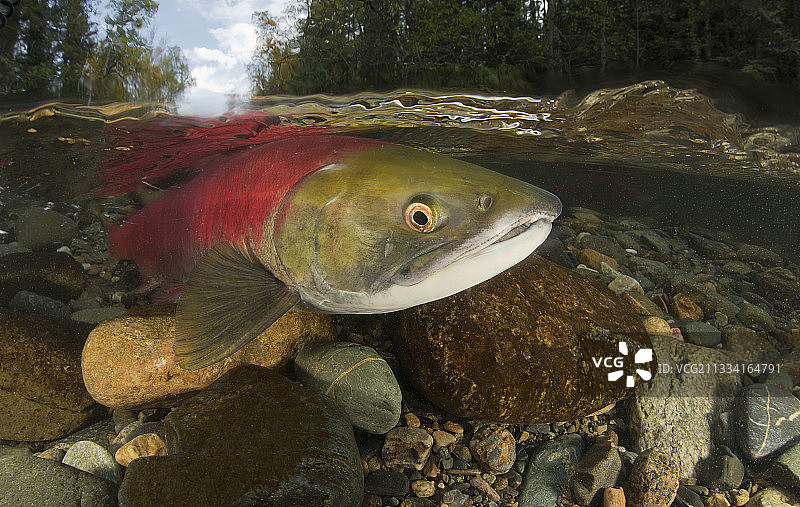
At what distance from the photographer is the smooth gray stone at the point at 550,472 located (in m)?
2.99

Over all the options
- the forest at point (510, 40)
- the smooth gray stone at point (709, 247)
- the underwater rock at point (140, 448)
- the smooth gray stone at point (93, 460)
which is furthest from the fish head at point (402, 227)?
the smooth gray stone at point (709, 247)

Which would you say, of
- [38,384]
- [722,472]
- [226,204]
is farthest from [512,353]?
[38,384]

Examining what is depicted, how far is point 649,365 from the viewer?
12.1ft

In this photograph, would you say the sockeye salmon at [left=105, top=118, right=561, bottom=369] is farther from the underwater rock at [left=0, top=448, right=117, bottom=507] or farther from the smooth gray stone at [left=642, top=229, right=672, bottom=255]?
the smooth gray stone at [left=642, top=229, right=672, bottom=255]

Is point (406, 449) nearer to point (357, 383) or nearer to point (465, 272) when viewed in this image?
point (357, 383)

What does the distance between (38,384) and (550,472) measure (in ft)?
13.8

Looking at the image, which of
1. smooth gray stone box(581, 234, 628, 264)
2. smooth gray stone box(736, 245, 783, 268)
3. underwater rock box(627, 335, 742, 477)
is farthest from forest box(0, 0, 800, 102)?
smooth gray stone box(736, 245, 783, 268)

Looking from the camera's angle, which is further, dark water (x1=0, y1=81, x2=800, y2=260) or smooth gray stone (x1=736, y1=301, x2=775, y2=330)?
smooth gray stone (x1=736, y1=301, x2=775, y2=330)

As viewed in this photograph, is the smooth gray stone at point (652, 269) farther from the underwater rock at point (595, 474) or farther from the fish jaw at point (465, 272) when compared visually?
the fish jaw at point (465, 272)

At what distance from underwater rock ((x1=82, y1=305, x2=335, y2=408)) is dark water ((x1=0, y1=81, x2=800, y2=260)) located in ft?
7.95

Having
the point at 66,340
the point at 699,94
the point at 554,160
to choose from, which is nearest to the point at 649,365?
the point at 699,94

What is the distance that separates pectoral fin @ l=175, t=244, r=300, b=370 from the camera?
A: 7.49 feet

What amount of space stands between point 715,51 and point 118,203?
9.31 m

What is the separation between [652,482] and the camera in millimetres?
→ 2986
